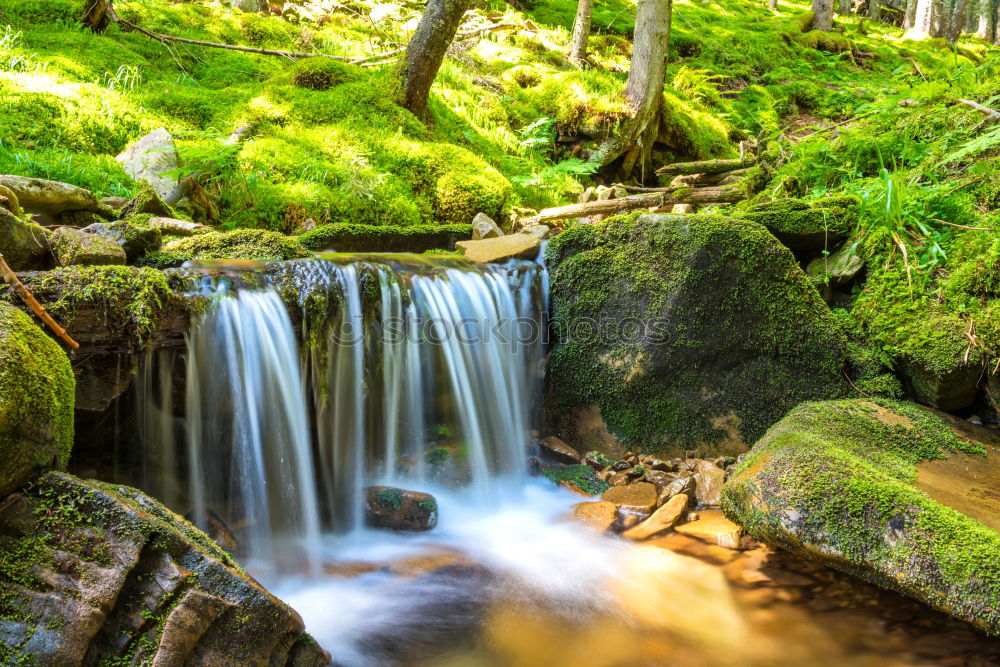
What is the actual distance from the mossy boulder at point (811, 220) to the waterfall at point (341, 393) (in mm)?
2130

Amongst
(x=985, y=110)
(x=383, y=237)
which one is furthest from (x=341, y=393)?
Result: (x=985, y=110)

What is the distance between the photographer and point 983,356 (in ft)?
13.8

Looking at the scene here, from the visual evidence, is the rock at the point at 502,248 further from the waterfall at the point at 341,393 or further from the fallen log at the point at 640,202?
the fallen log at the point at 640,202

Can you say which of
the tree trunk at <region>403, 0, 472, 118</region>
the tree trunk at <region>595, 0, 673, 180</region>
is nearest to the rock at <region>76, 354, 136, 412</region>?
the tree trunk at <region>403, 0, 472, 118</region>

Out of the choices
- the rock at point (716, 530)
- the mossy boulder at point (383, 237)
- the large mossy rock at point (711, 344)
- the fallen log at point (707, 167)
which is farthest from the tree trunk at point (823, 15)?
the rock at point (716, 530)

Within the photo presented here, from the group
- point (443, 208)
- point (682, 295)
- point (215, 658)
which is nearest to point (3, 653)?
point (215, 658)

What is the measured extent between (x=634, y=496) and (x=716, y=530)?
637 mm

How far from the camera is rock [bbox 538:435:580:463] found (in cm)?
524

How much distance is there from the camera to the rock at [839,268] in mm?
5215

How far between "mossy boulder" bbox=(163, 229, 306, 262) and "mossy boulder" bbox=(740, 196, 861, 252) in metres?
4.10

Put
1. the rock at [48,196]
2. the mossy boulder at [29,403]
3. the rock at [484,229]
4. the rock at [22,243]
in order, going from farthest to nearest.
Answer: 1. the rock at [484,229]
2. the rock at [48,196]
3. the rock at [22,243]
4. the mossy boulder at [29,403]

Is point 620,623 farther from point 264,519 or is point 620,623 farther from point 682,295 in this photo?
point 682,295

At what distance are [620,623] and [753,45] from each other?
16529 millimetres

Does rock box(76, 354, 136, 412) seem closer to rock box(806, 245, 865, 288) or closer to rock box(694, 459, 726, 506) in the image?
rock box(694, 459, 726, 506)
